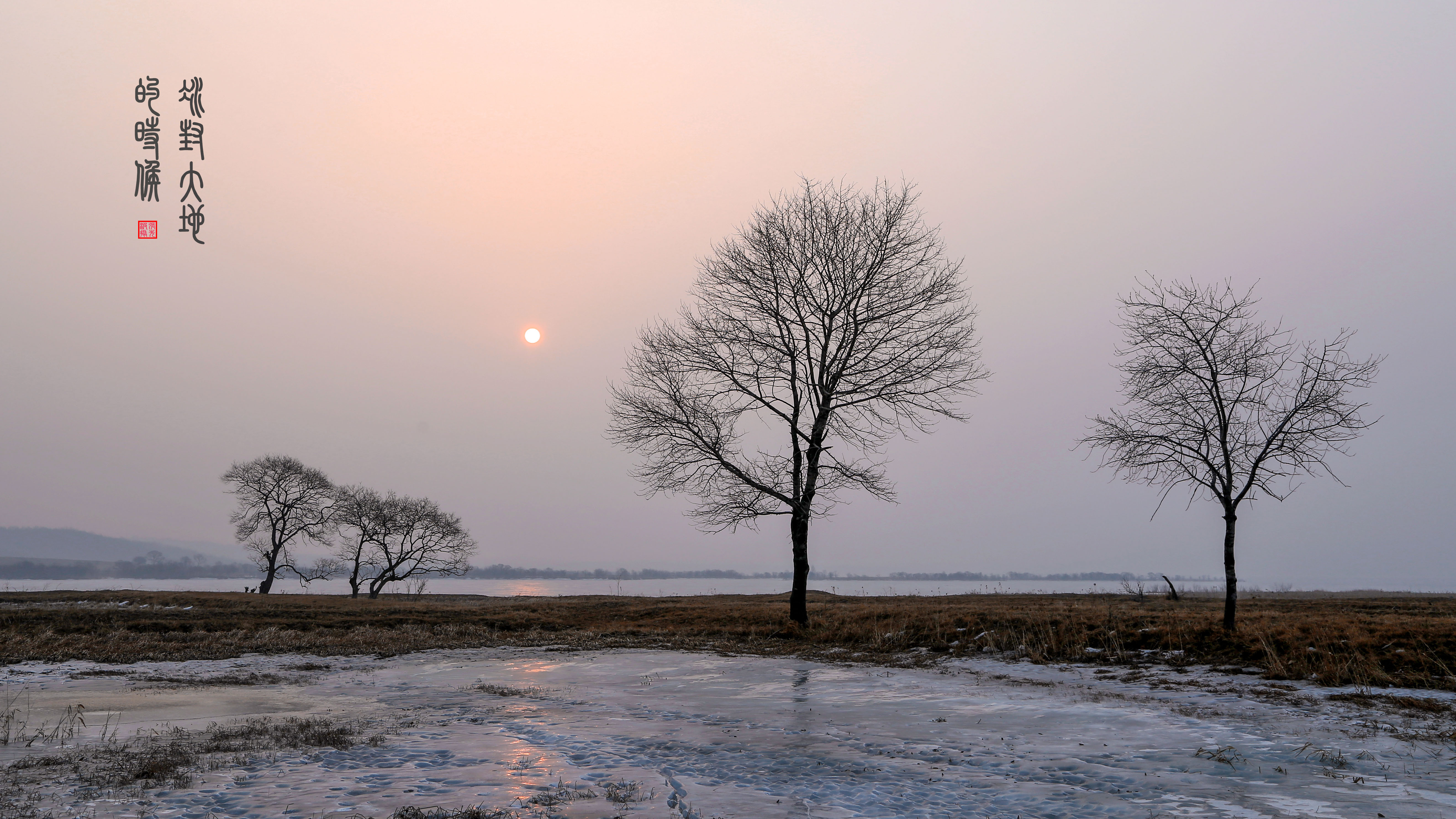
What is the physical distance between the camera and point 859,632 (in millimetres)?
21750

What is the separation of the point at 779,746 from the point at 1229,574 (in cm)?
1528

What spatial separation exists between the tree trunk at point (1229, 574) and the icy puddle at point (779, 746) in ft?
13.5

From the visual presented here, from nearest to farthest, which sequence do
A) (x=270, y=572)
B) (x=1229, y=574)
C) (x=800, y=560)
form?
(x=1229, y=574) < (x=800, y=560) < (x=270, y=572)

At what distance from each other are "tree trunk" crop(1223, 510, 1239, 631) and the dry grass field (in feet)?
1.85

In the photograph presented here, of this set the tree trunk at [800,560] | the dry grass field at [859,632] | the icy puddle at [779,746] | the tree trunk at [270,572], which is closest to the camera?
the icy puddle at [779,746]

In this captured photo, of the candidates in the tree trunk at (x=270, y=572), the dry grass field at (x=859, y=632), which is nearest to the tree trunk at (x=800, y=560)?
the dry grass field at (x=859, y=632)

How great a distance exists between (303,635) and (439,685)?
1321 cm

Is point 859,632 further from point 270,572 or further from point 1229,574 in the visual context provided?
point 270,572

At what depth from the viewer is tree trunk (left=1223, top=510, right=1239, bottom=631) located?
1655 centimetres

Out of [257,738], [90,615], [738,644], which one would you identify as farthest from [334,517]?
[257,738]

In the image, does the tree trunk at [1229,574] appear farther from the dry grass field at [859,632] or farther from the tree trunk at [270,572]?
the tree trunk at [270,572]

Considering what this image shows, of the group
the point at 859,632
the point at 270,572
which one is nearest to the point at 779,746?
the point at 859,632

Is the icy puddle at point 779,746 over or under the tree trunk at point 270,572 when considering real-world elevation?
over

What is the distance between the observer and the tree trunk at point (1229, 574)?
16.5 meters
